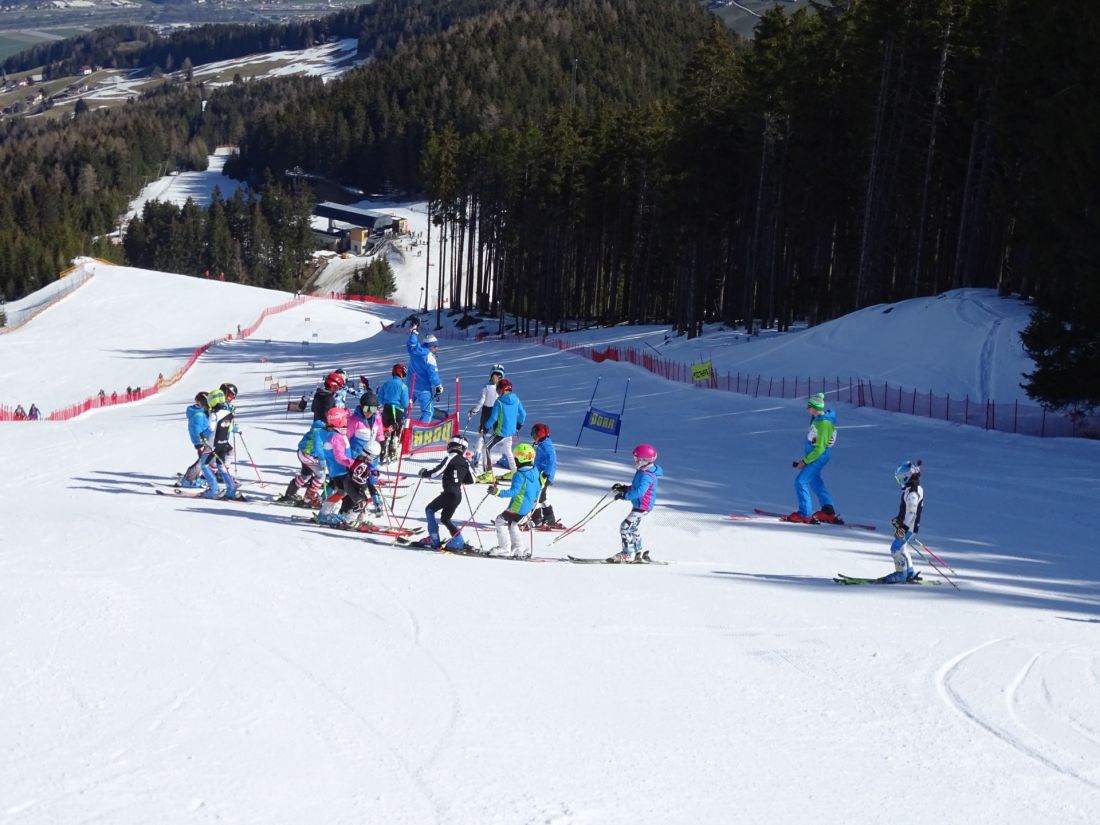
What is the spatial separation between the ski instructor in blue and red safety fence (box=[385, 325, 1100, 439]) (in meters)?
11.9

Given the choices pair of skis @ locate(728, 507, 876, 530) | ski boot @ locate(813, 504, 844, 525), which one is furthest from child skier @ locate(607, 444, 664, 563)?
ski boot @ locate(813, 504, 844, 525)

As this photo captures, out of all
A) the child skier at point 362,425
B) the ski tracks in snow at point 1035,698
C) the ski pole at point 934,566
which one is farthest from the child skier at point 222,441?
the ski tracks in snow at point 1035,698

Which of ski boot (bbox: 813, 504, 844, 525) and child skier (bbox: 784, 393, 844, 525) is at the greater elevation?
child skier (bbox: 784, 393, 844, 525)

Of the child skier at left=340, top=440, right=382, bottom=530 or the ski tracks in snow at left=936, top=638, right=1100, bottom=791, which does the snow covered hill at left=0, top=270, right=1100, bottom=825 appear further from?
the child skier at left=340, top=440, right=382, bottom=530

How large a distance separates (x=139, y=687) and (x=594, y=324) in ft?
A: 182

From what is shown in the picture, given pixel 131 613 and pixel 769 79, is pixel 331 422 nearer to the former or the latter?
pixel 131 613

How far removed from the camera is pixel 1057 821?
19.6 ft

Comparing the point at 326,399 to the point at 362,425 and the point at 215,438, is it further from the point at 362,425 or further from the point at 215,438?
the point at 215,438

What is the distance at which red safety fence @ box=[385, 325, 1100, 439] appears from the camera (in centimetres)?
2348

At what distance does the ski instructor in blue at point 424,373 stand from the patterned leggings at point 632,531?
760 centimetres

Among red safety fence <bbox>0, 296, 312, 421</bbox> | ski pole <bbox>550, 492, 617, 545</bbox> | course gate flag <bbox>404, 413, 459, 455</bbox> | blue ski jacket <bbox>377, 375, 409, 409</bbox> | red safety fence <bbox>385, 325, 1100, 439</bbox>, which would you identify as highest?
blue ski jacket <bbox>377, 375, 409, 409</bbox>

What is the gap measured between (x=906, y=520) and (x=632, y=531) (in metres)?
3.06

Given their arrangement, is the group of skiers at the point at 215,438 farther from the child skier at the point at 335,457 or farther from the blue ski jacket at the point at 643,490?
the blue ski jacket at the point at 643,490

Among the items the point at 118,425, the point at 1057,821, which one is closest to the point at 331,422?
the point at 1057,821
